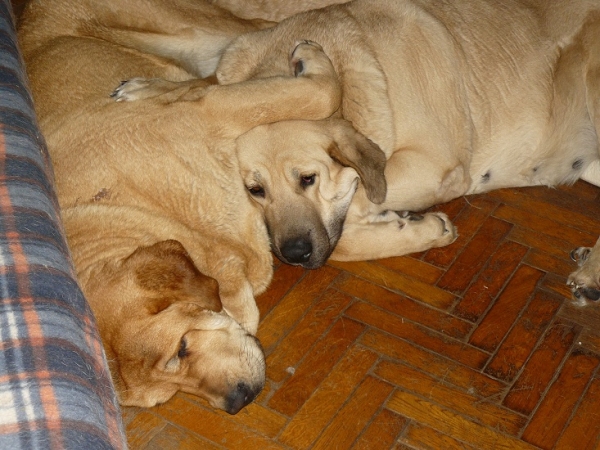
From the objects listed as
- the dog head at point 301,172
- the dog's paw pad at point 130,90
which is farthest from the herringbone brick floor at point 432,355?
the dog's paw pad at point 130,90

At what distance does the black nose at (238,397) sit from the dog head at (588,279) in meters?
1.69

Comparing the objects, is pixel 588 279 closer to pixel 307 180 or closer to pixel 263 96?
pixel 307 180

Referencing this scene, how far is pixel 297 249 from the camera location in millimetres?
3361

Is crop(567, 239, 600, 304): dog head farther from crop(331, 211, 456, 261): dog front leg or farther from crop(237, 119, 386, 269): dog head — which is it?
crop(237, 119, 386, 269): dog head

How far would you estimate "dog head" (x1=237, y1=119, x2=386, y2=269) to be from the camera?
11.0 feet

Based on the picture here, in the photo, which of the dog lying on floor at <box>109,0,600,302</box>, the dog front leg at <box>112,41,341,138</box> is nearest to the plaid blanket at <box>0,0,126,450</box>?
the dog front leg at <box>112,41,341,138</box>

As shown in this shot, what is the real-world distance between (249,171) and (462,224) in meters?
1.22

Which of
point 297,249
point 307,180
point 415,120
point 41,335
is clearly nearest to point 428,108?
point 415,120

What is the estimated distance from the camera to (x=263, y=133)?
11.2ft

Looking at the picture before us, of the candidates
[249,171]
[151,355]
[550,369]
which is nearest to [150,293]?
[151,355]

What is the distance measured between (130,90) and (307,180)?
0.93 meters

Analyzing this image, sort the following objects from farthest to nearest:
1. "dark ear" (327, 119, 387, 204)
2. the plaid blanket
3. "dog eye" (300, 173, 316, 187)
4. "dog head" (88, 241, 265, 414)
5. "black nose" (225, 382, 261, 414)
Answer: "dog eye" (300, 173, 316, 187) → "dark ear" (327, 119, 387, 204) → "black nose" (225, 382, 261, 414) → "dog head" (88, 241, 265, 414) → the plaid blanket

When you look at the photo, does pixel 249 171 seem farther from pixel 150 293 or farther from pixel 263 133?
pixel 150 293

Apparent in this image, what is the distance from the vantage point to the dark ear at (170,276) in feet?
8.64
